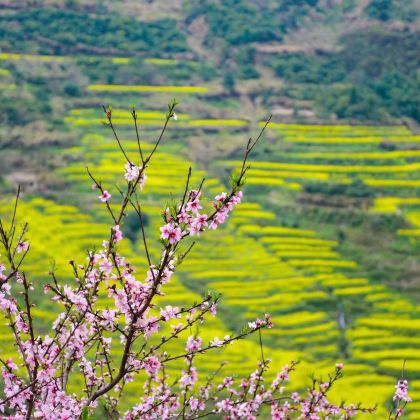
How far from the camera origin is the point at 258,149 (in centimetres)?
4250

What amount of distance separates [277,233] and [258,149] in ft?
33.0

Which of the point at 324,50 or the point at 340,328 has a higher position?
the point at 324,50

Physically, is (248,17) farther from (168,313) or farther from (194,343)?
(168,313)

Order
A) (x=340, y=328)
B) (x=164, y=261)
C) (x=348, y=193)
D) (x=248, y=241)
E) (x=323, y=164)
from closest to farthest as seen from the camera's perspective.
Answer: (x=164, y=261) → (x=340, y=328) → (x=248, y=241) → (x=348, y=193) → (x=323, y=164)

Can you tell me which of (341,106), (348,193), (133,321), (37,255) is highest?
(341,106)

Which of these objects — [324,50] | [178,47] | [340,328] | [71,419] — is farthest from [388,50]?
[71,419]

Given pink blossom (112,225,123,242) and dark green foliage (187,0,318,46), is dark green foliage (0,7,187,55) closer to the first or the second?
dark green foliage (187,0,318,46)

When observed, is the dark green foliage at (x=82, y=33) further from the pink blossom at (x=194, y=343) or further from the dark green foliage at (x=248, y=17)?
the pink blossom at (x=194, y=343)

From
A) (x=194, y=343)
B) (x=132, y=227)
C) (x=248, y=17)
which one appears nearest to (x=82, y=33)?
(x=248, y=17)

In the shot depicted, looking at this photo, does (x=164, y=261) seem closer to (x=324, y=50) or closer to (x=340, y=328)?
(x=340, y=328)

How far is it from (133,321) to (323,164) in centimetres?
3665

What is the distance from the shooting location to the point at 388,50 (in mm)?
55750

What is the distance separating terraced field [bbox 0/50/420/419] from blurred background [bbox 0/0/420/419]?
97 millimetres

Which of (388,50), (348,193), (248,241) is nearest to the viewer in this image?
(248,241)
